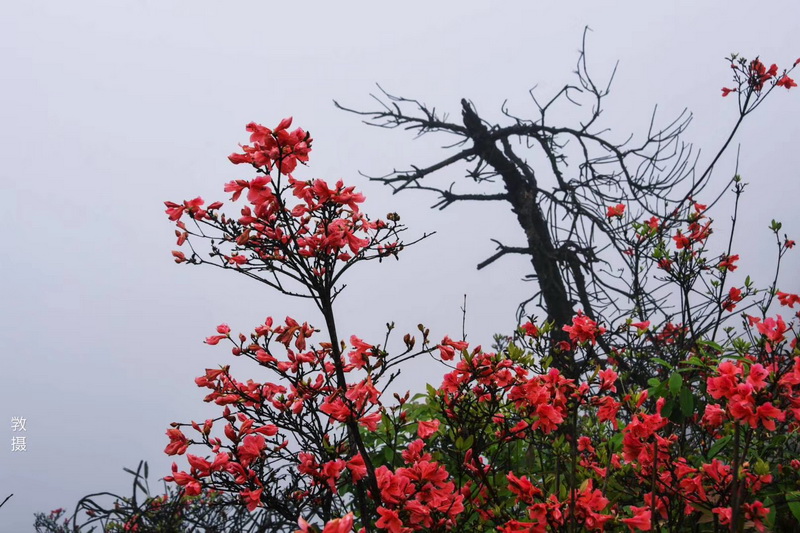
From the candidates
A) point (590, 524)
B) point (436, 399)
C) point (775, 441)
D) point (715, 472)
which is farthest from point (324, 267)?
point (775, 441)

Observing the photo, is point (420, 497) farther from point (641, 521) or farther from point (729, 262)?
point (729, 262)

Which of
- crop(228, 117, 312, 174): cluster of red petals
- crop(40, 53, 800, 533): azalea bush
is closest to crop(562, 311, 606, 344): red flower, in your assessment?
crop(40, 53, 800, 533): azalea bush

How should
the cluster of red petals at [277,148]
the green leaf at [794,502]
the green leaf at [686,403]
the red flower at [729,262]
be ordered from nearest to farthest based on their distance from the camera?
the cluster of red petals at [277,148] < the green leaf at [794,502] < the green leaf at [686,403] < the red flower at [729,262]

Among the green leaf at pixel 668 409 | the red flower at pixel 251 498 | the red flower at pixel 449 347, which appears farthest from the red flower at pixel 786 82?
the red flower at pixel 251 498

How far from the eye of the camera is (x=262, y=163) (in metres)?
1.40

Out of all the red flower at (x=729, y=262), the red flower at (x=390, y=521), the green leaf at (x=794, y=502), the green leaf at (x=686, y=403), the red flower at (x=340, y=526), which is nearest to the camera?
the red flower at (x=340, y=526)

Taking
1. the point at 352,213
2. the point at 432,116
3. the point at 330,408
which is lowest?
the point at 330,408

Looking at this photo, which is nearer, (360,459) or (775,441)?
(360,459)

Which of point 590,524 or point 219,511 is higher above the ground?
point 219,511

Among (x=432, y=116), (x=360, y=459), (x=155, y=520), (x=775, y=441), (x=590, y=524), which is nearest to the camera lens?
(x=590, y=524)

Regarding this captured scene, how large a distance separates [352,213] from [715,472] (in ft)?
3.89

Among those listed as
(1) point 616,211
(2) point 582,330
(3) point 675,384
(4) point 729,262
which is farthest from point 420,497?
(1) point 616,211

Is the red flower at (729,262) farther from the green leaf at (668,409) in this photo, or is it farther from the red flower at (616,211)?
the green leaf at (668,409)

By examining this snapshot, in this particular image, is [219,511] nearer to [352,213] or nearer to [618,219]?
[352,213]
